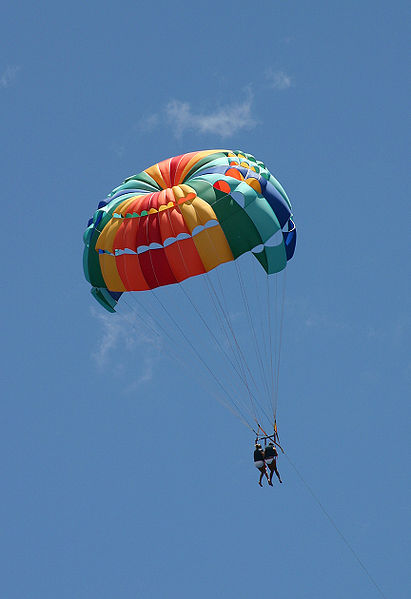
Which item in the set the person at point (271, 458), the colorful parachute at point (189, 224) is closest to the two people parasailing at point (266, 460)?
the person at point (271, 458)

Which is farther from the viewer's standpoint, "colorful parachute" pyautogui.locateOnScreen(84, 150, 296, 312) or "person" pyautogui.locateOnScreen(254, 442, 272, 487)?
"colorful parachute" pyautogui.locateOnScreen(84, 150, 296, 312)

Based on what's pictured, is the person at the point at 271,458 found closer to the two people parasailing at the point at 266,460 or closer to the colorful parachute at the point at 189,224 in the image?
the two people parasailing at the point at 266,460

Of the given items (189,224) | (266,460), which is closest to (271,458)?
(266,460)

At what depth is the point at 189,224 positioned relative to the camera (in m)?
27.8

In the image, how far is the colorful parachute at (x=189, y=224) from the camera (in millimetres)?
27906

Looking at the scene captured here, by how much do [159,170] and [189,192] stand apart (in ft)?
6.16

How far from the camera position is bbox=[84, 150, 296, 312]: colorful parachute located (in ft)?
91.6

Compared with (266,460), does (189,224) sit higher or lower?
higher

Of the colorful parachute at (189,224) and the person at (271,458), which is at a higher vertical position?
the colorful parachute at (189,224)

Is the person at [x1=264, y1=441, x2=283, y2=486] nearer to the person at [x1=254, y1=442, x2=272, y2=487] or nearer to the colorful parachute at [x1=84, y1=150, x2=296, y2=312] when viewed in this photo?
the person at [x1=254, y1=442, x2=272, y2=487]

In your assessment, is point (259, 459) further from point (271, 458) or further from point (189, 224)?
point (189, 224)

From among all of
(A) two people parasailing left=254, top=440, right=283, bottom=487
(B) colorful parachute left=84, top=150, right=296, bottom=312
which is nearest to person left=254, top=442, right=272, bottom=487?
(A) two people parasailing left=254, top=440, right=283, bottom=487

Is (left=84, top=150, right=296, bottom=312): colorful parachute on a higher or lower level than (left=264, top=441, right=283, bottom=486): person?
higher

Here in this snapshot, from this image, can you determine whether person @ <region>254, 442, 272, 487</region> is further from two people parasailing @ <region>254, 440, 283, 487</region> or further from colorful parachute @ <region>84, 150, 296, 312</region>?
colorful parachute @ <region>84, 150, 296, 312</region>
